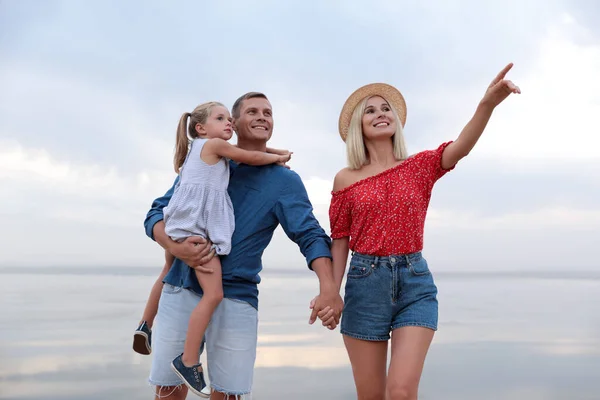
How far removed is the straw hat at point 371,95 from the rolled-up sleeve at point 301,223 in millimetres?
640

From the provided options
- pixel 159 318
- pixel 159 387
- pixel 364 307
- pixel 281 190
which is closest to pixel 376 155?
pixel 281 190

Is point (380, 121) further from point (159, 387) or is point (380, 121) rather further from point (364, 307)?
point (159, 387)

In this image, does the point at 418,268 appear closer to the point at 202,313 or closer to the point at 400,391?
the point at 400,391

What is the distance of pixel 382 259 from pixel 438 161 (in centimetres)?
71

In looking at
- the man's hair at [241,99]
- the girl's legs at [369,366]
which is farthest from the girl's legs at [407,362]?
the man's hair at [241,99]

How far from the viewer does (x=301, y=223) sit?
397 centimetres

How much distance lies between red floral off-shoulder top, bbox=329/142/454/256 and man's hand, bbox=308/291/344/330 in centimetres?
32

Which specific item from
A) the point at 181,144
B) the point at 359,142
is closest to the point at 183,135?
the point at 181,144

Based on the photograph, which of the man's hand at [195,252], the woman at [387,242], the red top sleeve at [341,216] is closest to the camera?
the woman at [387,242]

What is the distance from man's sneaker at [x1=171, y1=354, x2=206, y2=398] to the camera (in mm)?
3783

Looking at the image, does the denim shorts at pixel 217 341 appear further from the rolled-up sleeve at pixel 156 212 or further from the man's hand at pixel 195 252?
the rolled-up sleeve at pixel 156 212

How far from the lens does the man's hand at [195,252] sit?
152 inches

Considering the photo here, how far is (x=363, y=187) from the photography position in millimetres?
4051

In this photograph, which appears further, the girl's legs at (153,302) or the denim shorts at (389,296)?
the girl's legs at (153,302)
